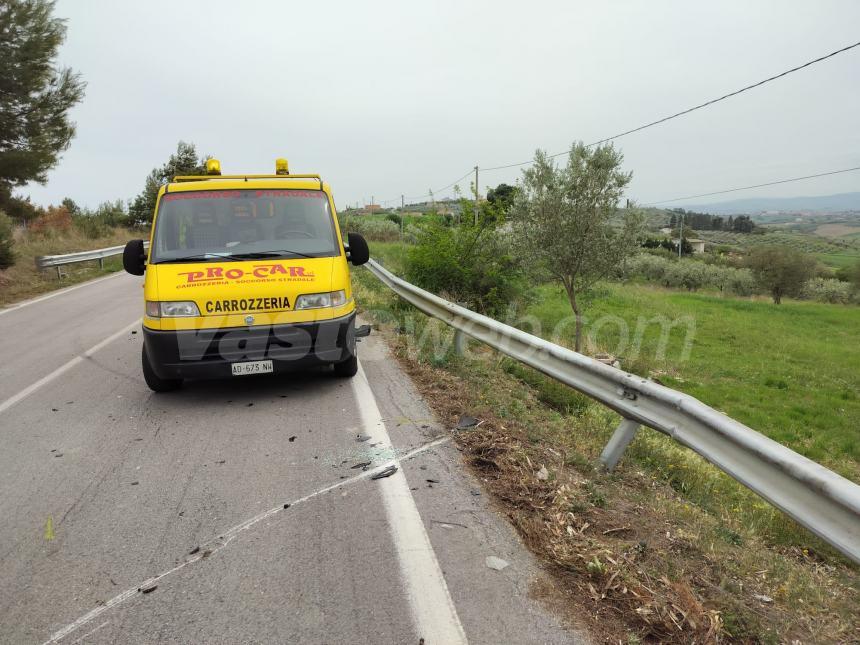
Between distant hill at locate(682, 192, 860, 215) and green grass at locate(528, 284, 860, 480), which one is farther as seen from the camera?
distant hill at locate(682, 192, 860, 215)

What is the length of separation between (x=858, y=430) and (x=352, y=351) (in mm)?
11951

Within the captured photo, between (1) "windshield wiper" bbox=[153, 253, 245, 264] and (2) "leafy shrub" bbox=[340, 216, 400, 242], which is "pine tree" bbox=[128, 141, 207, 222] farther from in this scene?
(1) "windshield wiper" bbox=[153, 253, 245, 264]

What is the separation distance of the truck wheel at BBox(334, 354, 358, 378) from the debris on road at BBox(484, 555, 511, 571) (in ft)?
10.9

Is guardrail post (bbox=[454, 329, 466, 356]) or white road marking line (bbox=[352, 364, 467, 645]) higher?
guardrail post (bbox=[454, 329, 466, 356])

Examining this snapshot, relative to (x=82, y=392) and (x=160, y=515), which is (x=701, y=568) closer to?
(x=160, y=515)

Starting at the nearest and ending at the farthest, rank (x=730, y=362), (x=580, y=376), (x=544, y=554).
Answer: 1. (x=544, y=554)
2. (x=580, y=376)
3. (x=730, y=362)

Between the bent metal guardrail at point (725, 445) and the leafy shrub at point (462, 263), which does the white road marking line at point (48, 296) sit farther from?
the bent metal guardrail at point (725, 445)

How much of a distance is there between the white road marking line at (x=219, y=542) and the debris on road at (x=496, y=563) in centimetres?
117

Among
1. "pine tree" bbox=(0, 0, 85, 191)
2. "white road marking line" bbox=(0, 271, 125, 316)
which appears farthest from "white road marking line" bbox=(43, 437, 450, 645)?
"pine tree" bbox=(0, 0, 85, 191)

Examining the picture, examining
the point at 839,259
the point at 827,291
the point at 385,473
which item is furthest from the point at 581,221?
the point at 839,259

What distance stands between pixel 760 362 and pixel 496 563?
63.2 feet

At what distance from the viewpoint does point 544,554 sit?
9.19 ft

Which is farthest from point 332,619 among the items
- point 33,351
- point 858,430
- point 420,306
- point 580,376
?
point 858,430

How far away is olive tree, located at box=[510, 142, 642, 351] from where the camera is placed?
16.4m
